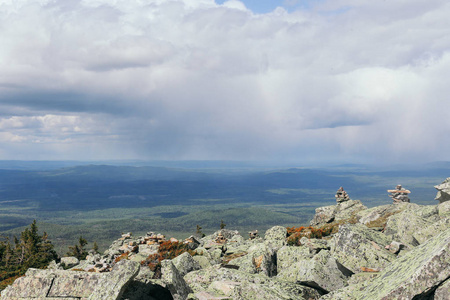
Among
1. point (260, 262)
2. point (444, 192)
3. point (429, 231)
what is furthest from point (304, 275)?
point (444, 192)

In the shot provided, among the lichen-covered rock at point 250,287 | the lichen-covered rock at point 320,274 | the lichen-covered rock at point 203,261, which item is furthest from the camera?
the lichen-covered rock at point 203,261

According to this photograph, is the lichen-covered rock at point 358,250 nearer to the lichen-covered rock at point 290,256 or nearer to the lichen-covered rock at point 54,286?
the lichen-covered rock at point 290,256

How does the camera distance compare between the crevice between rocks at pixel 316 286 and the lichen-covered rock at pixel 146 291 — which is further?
the crevice between rocks at pixel 316 286

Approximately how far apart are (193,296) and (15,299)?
12234 millimetres

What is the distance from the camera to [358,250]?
1875 cm

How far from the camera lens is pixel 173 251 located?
3850 centimetres

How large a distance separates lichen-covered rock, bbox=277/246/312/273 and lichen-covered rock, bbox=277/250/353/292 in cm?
317

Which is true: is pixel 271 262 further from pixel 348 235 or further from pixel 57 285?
pixel 57 285

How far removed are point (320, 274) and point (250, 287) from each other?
570 centimetres

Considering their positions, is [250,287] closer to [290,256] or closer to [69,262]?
[290,256]

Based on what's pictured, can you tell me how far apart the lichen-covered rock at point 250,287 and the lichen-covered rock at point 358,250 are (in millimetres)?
3426

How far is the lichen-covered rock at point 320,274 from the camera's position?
1670cm

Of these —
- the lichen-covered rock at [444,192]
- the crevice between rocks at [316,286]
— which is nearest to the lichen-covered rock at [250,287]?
the crevice between rocks at [316,286]

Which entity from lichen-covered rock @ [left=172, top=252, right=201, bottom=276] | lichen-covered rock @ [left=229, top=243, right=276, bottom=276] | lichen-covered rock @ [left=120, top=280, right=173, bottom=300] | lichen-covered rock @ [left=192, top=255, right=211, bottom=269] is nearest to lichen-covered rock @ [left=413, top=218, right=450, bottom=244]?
lichen-covered rock @ [left=229, top=243, right=276, bottom=276]
